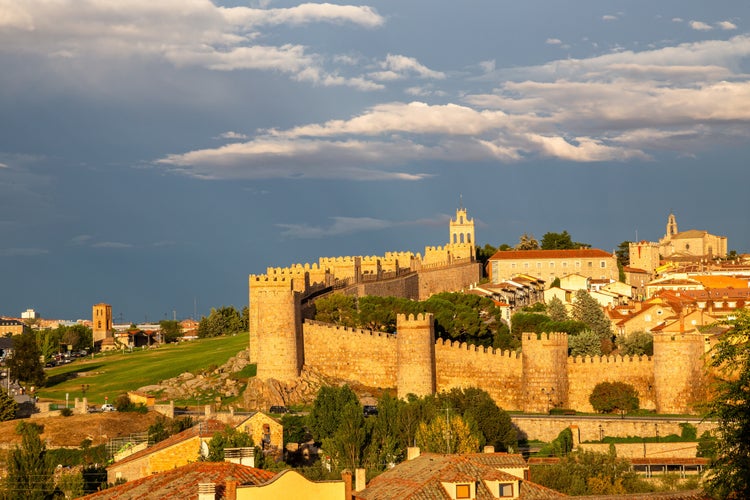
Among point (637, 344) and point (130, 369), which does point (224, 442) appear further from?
point (130, 369)

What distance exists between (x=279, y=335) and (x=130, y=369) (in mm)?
19138

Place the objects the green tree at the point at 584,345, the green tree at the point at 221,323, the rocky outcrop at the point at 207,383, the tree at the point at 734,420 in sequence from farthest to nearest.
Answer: the green tree at the point at 221,323, the green tree at the point at 584,345, the rocky outcrop at the point at 207,383, the tree at the point at 734,420

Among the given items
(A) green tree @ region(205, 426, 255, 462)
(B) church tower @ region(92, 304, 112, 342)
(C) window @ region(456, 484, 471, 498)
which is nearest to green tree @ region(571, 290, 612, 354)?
(A) green tree @ region(205, 426, 255, 462)

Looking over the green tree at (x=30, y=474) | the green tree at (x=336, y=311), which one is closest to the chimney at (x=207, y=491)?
the green tree at (x=30, y=474)

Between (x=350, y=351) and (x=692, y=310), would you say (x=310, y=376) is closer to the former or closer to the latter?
(x=350, y=351)

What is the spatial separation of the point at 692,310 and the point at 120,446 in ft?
143

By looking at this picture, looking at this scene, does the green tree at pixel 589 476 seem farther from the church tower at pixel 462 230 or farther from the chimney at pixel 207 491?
the church tower at pixel 462 230

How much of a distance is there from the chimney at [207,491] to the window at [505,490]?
8086 mm

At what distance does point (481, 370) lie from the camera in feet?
230

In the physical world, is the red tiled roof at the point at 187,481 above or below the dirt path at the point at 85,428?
above

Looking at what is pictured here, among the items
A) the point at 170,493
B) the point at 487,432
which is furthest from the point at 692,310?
the point at 170,493

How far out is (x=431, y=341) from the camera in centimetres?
7081

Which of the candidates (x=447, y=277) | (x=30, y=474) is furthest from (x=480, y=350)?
(x=447, y=277)

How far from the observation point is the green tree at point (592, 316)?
9088cm
